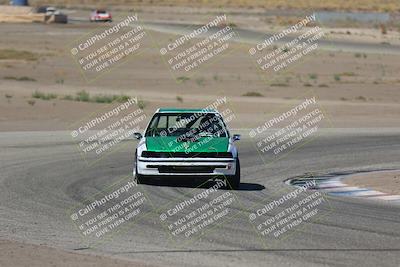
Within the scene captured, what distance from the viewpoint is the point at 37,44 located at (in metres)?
72.8

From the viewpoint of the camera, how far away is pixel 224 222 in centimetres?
1500

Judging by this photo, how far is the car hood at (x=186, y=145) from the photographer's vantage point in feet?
62.7

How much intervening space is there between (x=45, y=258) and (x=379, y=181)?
10645 millimetres

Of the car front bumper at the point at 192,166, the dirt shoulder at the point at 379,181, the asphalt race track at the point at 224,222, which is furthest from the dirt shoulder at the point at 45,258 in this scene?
the dirt shoulder at the point at 379,181

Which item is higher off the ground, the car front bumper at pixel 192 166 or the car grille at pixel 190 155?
the car grille at pixel 190 155

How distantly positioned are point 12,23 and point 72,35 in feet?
56.5

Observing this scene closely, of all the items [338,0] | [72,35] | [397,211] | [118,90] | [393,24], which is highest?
[397,211]

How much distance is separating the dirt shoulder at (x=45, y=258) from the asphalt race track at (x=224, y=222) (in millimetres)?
328

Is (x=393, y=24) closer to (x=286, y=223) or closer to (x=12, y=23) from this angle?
(x=12, y=23)

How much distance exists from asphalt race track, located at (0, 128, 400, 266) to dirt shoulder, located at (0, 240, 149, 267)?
328mm

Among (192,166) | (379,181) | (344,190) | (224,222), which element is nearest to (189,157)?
(192,166)

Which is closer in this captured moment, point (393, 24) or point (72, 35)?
point (72, 35)

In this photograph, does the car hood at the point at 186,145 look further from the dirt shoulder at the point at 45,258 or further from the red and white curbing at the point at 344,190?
the dirt shoulder at the point at 45,258

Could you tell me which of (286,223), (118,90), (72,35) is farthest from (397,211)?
(72,35)
